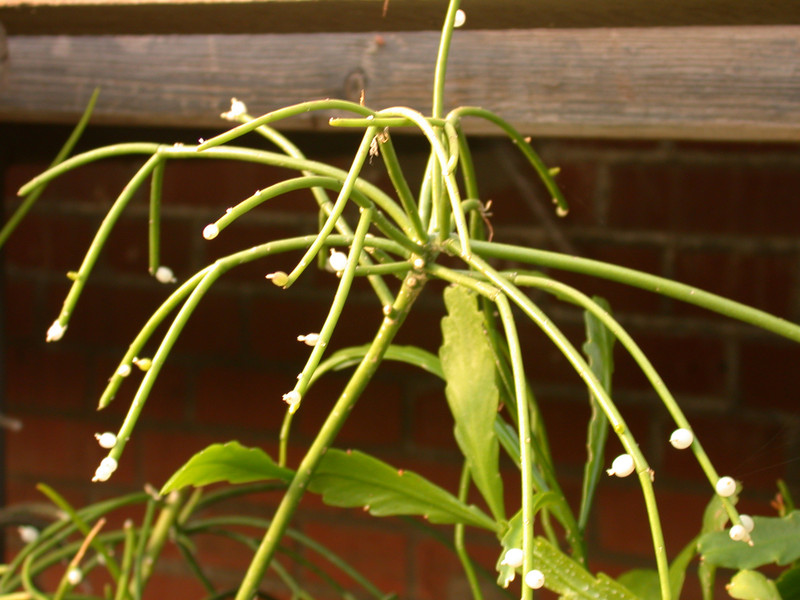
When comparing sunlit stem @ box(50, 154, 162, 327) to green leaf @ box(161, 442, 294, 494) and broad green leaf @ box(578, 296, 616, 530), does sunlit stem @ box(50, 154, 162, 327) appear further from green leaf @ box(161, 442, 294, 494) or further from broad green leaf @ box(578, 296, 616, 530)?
broad green leaf @ box(578, 296, 616, 530)

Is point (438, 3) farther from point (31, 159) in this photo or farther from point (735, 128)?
point (31, 159)

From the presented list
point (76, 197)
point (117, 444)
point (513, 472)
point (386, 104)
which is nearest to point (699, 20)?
point (386, 104)

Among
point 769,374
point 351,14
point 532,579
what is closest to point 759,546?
point 532,579

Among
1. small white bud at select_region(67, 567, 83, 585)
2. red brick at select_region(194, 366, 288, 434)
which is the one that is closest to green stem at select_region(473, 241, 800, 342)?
small white bud at select_region(67, 567, 83, 585)

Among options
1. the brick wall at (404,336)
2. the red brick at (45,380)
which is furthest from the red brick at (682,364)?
the red brick at (45,380)

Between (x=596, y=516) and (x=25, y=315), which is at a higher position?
(x=25, y=315)

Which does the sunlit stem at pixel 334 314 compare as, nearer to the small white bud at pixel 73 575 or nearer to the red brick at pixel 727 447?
the small white bud at pixel 73 575

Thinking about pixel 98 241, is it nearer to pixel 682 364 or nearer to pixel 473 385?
pixel 473 385
